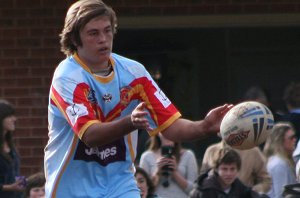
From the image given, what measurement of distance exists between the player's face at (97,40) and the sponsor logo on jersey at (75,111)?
283 mm

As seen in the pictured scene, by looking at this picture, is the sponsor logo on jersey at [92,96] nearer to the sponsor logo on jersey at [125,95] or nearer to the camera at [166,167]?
the sponsor logo on jersey at [125,95]

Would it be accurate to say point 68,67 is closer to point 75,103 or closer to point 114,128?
point 75,103

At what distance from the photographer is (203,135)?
6066mm

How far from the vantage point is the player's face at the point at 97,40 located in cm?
602

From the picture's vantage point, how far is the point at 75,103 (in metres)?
5.99

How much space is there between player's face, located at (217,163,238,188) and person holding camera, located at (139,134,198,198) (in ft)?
2.37

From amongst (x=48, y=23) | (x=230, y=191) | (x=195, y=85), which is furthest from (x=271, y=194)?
(x=48, y=23)

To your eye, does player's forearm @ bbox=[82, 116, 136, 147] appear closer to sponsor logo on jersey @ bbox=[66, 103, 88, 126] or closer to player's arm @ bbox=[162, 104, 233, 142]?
sponsor logo on jersey @ bbox=[66, 103, 88, 126]

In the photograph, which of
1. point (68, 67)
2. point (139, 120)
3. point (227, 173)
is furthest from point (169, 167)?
point (139, 120)

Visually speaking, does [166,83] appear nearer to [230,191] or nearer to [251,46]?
[251,46]

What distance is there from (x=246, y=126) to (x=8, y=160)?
436 centimetres

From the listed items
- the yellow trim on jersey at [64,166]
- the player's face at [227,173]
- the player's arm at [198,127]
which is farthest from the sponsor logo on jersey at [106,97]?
the player's face at [227,173]

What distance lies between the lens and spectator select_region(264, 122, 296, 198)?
10.1m

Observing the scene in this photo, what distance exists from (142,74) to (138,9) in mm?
5473
